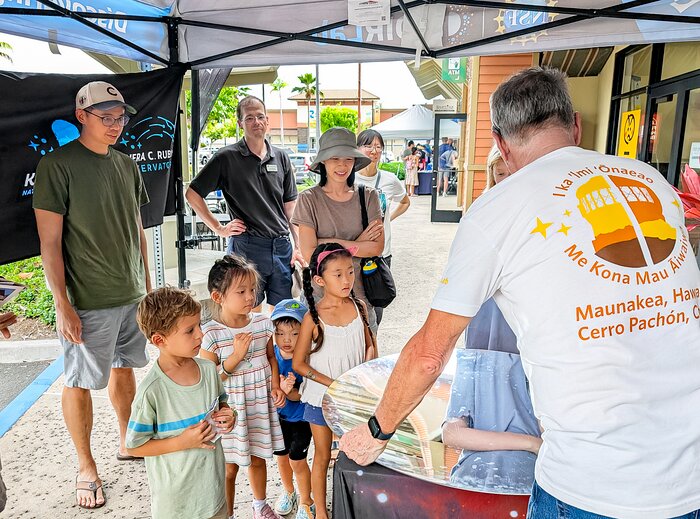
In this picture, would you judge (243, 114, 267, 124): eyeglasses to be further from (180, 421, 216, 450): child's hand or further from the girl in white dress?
(180, 421, 216, 450): child's hand

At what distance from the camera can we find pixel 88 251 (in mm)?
2492

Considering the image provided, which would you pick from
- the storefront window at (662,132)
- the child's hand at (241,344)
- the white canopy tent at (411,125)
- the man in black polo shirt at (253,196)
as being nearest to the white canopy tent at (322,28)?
the man in black polo shirt at (253,196)

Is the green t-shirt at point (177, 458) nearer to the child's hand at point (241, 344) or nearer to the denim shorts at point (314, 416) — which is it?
the child's hand at point (241, 344)

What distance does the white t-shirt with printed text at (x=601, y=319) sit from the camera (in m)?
1.03

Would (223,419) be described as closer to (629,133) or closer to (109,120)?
(109,120)

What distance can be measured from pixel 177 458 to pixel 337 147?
67.2 inches

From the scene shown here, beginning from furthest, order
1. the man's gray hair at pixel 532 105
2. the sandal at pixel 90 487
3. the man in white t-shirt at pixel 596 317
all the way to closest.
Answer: the sandal at pixel 90 487
the man's gray hair at pixel 532 105
the man in white t-shirt at pixel 596 317

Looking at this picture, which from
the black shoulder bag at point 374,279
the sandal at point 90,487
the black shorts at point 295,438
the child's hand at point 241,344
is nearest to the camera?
the child's hand at point 241,344

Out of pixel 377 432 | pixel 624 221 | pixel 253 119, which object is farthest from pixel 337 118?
pixel 624 221

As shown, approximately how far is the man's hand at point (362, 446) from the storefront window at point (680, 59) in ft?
15.2

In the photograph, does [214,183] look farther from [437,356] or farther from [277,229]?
[437,356]

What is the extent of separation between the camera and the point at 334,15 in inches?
125

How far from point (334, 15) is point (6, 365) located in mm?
3799

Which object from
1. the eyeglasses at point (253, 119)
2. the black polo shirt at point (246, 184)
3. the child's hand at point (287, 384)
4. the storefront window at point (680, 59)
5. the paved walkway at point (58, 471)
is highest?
the storefront window at point (680, 59)
